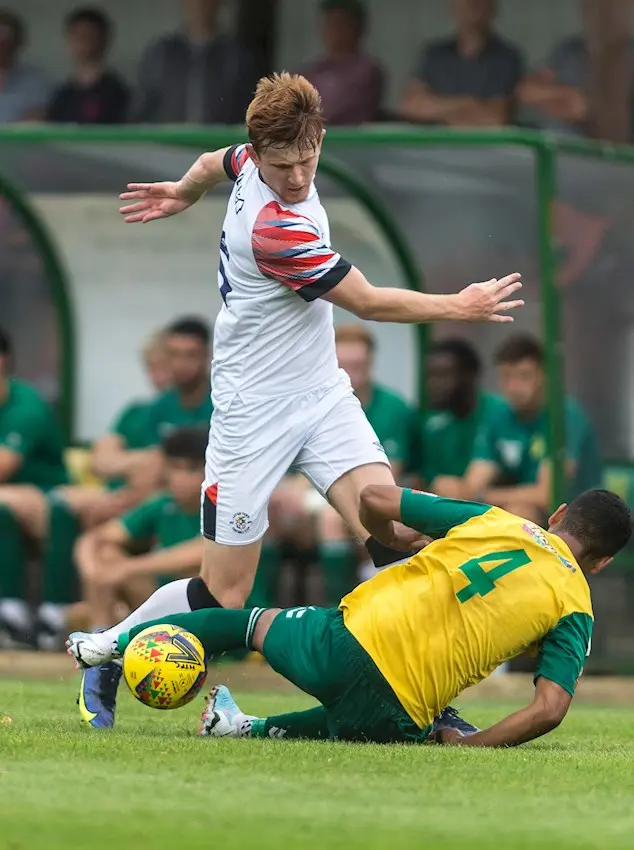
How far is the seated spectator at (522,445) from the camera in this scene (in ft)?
35.5

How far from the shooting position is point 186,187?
7504 mm

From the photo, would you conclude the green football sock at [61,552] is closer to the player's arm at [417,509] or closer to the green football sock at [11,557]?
the green football sock at [11,557]

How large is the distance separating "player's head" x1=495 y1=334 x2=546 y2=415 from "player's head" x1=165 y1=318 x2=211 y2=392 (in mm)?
1821

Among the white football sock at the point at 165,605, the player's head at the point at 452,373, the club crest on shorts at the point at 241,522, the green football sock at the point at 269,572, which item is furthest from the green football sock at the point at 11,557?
the club crest on shorts at the point at 241,522

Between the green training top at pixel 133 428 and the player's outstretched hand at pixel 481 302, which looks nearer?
the player's outstretched hand at pixel 481 302

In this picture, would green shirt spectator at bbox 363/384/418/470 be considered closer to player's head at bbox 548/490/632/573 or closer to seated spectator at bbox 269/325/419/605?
seated spectator at bbox 269/325/419/605

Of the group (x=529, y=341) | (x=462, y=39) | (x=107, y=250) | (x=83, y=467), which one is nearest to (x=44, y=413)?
(x=83, y=467)

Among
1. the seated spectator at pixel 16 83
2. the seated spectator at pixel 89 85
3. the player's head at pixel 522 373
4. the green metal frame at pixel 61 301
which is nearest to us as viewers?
the player's head at pixel 522 373

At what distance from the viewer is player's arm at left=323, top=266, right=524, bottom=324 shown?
21.6 ft

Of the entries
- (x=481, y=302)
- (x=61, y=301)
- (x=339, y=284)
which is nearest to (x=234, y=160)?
(x=339, y=284)

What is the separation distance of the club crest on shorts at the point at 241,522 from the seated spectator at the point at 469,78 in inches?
289

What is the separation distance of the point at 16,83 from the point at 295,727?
32.0 ft

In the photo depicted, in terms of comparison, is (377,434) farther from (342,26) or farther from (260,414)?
(342,26)

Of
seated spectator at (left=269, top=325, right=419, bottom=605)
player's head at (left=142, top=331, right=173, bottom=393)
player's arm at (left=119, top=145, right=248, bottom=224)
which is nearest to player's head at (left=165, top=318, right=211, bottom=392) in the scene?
player's head at (left=142, top=331, right=173, bottom=393)
